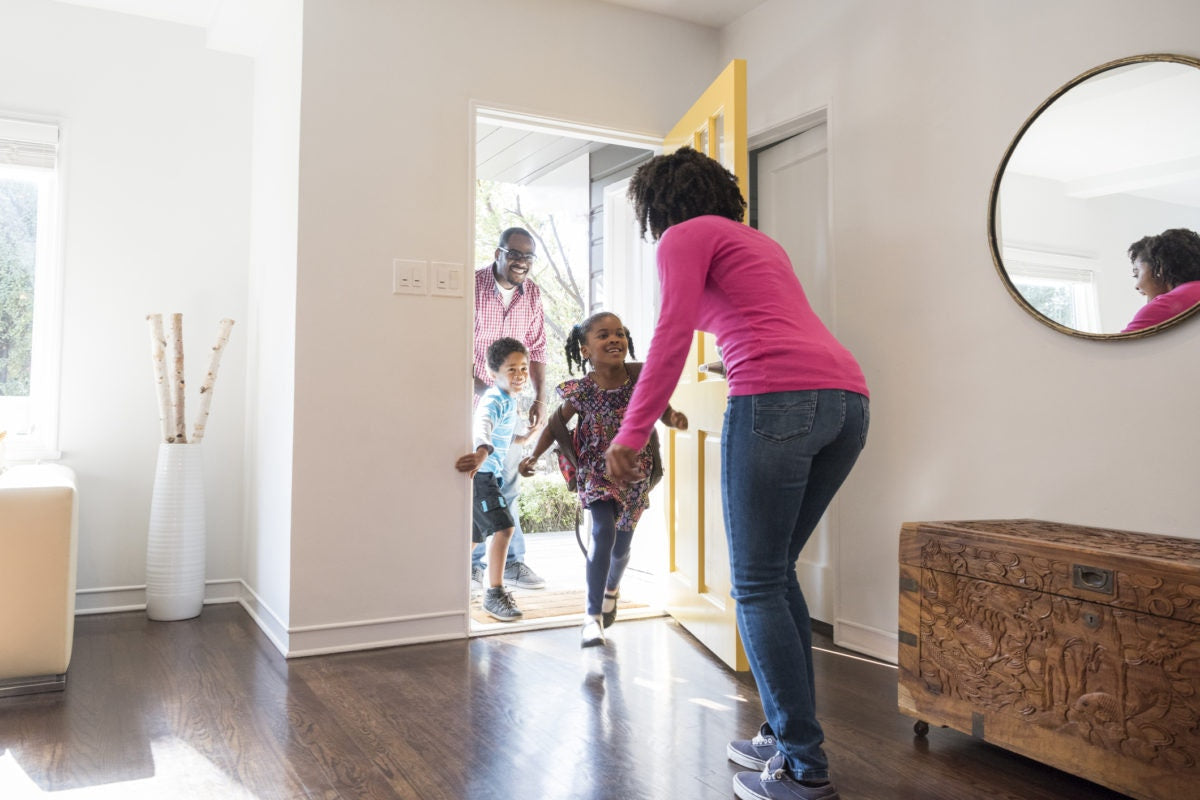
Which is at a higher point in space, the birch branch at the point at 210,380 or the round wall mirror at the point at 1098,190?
the round wall mirror at the point at 1098,190

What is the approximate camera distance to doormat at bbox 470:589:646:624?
3.13 meters

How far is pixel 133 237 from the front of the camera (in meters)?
3.26

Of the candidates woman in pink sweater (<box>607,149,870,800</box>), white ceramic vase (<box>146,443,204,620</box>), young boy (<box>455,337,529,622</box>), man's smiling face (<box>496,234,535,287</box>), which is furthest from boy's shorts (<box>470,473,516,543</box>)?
woman in pink sweater (<box>607,149,870,800</box>)

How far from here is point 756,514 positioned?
4.90 feet

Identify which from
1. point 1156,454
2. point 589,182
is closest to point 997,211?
point 1156,454

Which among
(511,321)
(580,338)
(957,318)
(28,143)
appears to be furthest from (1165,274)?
(28,143)

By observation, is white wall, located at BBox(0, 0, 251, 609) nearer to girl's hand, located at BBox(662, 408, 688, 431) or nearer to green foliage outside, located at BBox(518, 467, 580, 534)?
girl's hand, located at BBox(662, 408, 688, 431)

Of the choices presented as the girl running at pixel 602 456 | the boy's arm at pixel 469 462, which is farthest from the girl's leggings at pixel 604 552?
the boy's arm at pixel 469 462

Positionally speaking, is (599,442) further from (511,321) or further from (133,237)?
(133,237)

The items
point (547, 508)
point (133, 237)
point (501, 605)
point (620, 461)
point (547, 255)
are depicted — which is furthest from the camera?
point (547, 255)

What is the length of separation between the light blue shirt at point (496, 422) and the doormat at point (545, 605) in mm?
530

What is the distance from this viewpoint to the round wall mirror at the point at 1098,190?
1.88 metres

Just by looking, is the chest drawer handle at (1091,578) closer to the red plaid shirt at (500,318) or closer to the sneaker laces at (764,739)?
the sneaker laces at (764,739)

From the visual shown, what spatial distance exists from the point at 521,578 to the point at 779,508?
2.39m
